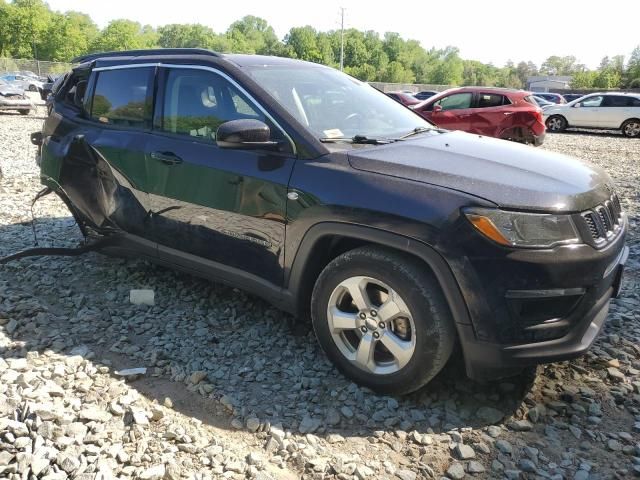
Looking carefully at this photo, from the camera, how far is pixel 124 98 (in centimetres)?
404

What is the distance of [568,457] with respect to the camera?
246 cm

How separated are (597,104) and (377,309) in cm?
2010

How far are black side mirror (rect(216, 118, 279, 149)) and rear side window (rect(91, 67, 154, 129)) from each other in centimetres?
108

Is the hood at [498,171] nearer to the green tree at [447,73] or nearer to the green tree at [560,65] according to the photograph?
the green tree at [447,73]

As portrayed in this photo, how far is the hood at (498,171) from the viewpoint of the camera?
249 cm

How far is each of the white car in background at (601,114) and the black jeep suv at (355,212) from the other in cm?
1810

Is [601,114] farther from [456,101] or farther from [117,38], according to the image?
[117,38]

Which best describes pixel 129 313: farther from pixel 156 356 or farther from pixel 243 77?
pixel 243 77

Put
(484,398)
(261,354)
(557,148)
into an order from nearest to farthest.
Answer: (484,398) → (261,354) → (557,148)

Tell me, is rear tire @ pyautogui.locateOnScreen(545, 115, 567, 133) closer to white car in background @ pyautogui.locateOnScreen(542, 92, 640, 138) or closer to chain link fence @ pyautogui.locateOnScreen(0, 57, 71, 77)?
white car in background @ pyautogui.locateOnScreen(542, 92, 640, 138)

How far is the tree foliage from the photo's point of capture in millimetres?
76500

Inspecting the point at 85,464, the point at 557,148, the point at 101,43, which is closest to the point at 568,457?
the point at 85,464

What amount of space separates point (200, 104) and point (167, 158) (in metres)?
Answer: 0.42

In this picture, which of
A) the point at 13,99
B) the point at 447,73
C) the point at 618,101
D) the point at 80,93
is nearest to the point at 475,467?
the point at 80,93
